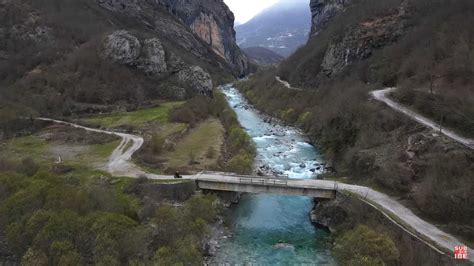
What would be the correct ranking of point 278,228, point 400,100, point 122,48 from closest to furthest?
point 278,228, point 400,100, point 122,48

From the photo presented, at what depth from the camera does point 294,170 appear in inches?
2500

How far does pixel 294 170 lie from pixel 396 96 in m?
24.4

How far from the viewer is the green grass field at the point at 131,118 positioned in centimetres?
9388

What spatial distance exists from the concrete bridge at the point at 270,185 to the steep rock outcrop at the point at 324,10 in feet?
433

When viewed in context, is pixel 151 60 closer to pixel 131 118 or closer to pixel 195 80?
pixel 195 80

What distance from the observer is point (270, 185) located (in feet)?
164

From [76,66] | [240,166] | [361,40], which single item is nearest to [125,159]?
[240,166]

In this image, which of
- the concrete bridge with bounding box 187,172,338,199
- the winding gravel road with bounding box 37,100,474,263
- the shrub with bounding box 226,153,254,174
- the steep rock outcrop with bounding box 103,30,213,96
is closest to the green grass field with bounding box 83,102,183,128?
the winding gravel road with bounding box 37,100,474,263

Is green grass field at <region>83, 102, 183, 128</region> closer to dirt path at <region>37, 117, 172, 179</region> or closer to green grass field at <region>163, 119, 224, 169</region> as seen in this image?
dirt path at <region>37, 117, 172, 179</region>

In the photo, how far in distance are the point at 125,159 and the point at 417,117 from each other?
44.6 metres

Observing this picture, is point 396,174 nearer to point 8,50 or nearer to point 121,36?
point 121,36

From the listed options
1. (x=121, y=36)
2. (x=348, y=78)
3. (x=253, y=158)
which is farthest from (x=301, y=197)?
(x=121, y=36)

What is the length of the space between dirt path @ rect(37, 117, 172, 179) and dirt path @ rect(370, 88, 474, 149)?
3600cm

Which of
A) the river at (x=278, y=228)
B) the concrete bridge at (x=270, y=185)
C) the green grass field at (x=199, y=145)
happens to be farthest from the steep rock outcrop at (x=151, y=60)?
the concrete bridge at (x=270, y=185)
